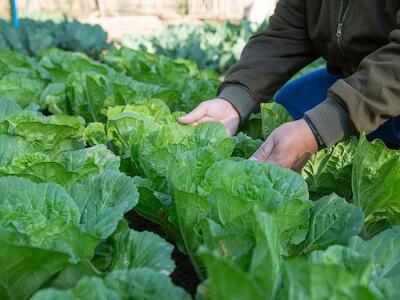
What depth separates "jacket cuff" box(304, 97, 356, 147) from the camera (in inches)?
86.0

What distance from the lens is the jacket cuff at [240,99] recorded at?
2945mm

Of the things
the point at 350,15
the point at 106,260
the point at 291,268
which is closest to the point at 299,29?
the point at 350,15

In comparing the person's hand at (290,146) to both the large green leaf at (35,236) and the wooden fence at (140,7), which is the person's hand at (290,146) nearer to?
the large green leaf at (35,236)

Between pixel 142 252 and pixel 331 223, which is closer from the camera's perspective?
pixel 142 252

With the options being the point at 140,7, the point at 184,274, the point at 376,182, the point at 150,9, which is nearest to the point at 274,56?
the point at 376,182

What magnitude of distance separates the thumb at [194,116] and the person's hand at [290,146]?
53 centimetres

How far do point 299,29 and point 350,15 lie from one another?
566 millimetres

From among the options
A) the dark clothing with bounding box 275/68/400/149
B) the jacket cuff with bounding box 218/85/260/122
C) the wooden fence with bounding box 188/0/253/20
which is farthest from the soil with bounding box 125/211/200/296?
the wooden fence with bounding box 188/0/253/20

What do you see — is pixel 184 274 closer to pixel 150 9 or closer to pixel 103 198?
pixel 103 198

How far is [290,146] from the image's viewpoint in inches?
84.1

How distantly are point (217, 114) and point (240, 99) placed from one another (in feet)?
0.68

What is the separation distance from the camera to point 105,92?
10.6 feet

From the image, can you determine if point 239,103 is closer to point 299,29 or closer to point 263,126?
point 263,126

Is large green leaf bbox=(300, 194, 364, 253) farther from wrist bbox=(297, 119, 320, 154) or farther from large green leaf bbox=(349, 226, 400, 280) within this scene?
wrist bbox=(297, 119, 320, 154)
